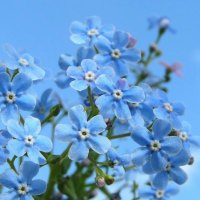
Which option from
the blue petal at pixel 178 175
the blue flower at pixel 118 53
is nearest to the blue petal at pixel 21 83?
the blue flower at pixel 118 53

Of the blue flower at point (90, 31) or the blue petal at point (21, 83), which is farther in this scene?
the blue flower at point (90, 31)

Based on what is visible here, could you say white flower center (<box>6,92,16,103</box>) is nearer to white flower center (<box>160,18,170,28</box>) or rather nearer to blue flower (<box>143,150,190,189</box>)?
blue flower (<box>143,150,190,189</box>)

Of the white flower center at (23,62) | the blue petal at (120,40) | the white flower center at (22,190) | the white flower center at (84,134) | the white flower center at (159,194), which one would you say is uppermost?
the blue petal at (120,40)

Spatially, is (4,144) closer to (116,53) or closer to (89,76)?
(89,76)

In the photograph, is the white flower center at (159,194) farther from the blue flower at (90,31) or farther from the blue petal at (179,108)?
the blue flower at (90,31)

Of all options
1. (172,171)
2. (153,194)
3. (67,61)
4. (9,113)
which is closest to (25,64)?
(67,61)
